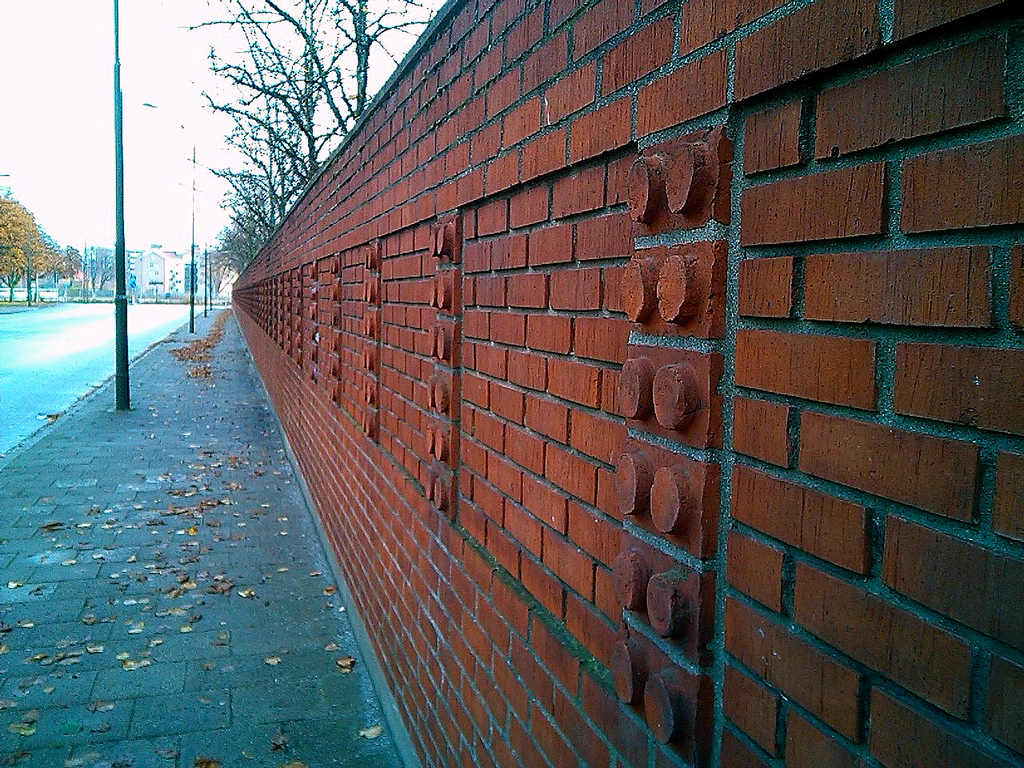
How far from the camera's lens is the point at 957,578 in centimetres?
88

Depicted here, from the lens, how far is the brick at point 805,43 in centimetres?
101

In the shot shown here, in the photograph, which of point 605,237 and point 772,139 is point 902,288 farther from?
point 605,237

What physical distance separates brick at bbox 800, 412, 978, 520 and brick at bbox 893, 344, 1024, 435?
0.10 feet

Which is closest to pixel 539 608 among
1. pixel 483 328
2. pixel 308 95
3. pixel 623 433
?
pixel 623 433

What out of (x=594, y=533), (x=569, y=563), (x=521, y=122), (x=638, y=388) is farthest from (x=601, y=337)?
(x=521, y=122)

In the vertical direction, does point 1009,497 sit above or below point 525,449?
above

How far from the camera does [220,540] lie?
6.30 metres

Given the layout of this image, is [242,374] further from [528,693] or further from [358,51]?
[528,693]

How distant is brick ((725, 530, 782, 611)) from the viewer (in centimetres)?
116

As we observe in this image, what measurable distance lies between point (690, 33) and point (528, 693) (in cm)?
143

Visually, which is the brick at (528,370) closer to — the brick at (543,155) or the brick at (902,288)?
the brick at (543,155)

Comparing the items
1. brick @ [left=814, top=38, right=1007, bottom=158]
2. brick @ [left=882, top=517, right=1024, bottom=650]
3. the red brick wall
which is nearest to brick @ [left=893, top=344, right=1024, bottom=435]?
the red brick wall

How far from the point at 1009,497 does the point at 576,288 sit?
1091 millimetres

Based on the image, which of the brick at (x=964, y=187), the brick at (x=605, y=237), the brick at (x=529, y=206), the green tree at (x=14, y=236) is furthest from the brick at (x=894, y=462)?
the green tree at (x=14, y=236)
